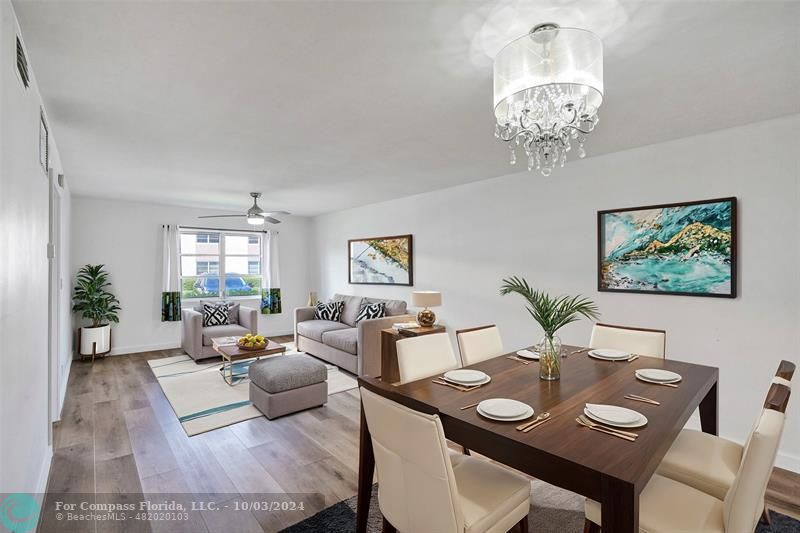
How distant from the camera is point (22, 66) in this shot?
67.3 inches

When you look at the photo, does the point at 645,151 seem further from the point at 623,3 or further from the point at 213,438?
the point at 213,438

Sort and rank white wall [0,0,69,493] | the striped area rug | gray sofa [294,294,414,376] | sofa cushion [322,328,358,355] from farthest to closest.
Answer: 1. sofa cushion [322,328,358,355]
2. gray sofa [294,294,414,376]
3. the striped area rug
4. white wall [0,0,69,493]

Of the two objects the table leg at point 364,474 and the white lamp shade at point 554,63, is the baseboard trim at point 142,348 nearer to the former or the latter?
the table leg at point 364,474

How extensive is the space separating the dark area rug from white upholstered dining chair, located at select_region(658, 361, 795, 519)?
0.62m

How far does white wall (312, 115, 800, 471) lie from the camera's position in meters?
2.61

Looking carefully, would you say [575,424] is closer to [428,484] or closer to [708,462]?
[428,484]

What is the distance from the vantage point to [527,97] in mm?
1775

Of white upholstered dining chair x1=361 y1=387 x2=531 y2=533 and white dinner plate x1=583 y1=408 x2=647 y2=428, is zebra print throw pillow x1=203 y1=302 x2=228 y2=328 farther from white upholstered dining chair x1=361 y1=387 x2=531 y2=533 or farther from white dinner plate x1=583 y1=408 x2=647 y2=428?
white dinner plate x1=583 y1=408 x2=647 y2=428

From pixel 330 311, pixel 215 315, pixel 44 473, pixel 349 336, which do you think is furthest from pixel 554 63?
pixel 215 315

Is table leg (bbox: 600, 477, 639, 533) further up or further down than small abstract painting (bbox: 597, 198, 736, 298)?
further down

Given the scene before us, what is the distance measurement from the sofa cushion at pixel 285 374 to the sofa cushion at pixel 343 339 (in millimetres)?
915

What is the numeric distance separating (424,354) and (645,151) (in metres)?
2.61

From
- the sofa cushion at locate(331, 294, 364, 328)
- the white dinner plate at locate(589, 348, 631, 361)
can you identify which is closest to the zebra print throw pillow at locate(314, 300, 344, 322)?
the sofa cushion at locate(331, 294, 364, 328)

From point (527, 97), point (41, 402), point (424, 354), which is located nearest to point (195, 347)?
point (41, 402)
